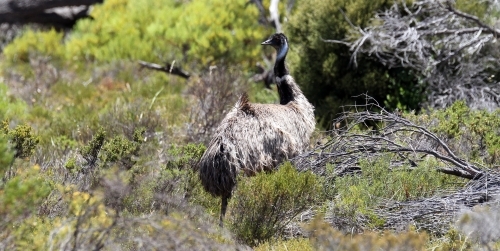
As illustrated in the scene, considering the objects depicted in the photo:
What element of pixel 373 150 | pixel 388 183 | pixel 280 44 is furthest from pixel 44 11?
pixel 388 183

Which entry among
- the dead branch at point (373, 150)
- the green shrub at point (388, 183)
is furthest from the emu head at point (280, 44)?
the green shrub at point (388, 183)

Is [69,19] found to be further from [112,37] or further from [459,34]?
[459,34]

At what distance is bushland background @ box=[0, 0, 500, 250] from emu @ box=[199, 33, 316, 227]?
296 mm

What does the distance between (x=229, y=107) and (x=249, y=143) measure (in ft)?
10.9

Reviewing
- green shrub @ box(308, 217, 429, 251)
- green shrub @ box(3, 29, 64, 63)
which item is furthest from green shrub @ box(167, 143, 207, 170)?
green shrub @ box(3, 29, 64, 63)

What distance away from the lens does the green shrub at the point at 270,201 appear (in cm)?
714

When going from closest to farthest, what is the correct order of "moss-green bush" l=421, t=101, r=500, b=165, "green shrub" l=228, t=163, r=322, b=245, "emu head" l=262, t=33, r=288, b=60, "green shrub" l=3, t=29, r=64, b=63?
"green shrub" l=228, t=163, r=322, b=245, "moss-green bush" l=421, t=101, r=500, b=165, "emu head" l=262, t=33, r=288, b=60, "green shrub" l=3, t=29, r=64, b=63

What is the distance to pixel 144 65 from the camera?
14.8m

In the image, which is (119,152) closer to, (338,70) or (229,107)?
(229,107)

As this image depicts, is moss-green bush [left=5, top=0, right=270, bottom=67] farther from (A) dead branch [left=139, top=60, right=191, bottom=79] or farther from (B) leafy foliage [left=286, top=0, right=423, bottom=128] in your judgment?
(B) leafy foliage [left=286, top=0, right=423, bottom=128]

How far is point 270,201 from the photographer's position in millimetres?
7188

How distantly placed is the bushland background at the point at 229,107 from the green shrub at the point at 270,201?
13 mm

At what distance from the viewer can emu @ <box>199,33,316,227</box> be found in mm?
7664

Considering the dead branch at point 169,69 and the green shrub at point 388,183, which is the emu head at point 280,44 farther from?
the dead branch at point 169,69
